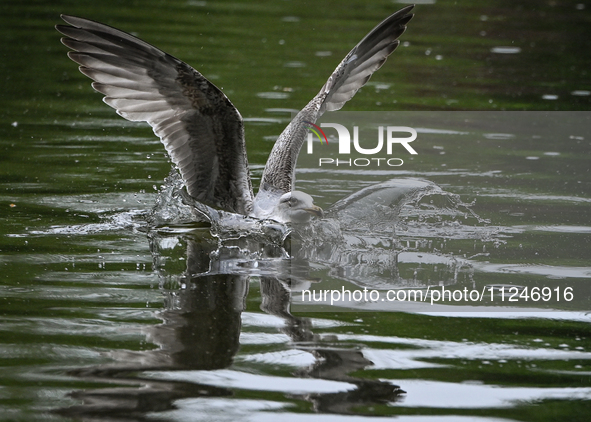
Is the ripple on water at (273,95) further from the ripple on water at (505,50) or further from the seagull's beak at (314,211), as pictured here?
the ripple on water at (505,50)

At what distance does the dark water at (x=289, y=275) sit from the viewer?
4.57 m

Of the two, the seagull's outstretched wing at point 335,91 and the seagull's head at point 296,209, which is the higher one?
the seagull's outstretched wing at point 335,91

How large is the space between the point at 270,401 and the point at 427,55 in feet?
37.8

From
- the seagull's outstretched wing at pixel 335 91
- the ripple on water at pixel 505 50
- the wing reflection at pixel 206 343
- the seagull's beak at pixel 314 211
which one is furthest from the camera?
the ripple on water at pixel 505 50

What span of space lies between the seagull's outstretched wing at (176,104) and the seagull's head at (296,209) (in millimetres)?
333

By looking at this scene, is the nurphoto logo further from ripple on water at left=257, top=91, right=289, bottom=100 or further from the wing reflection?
the wing reflection

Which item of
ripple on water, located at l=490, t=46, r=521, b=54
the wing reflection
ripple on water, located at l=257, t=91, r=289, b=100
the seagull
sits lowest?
the wing reflection

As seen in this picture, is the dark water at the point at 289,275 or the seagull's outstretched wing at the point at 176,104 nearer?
the dark water at the point at 289,275

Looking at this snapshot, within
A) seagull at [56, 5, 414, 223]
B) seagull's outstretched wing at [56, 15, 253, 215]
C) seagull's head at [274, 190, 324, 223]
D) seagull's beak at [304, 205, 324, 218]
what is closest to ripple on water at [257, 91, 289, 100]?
seagull at [56, 5, 414, 223]

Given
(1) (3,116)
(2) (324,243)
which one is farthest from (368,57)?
(1) (3,116)

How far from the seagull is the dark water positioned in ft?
1.36

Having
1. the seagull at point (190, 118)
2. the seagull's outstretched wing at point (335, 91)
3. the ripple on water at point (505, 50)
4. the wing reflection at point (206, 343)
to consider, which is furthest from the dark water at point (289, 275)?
the ripple on water at point (505, 50)

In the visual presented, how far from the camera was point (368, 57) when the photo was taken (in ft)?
28.4

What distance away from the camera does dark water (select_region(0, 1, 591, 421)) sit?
4.57 metres
